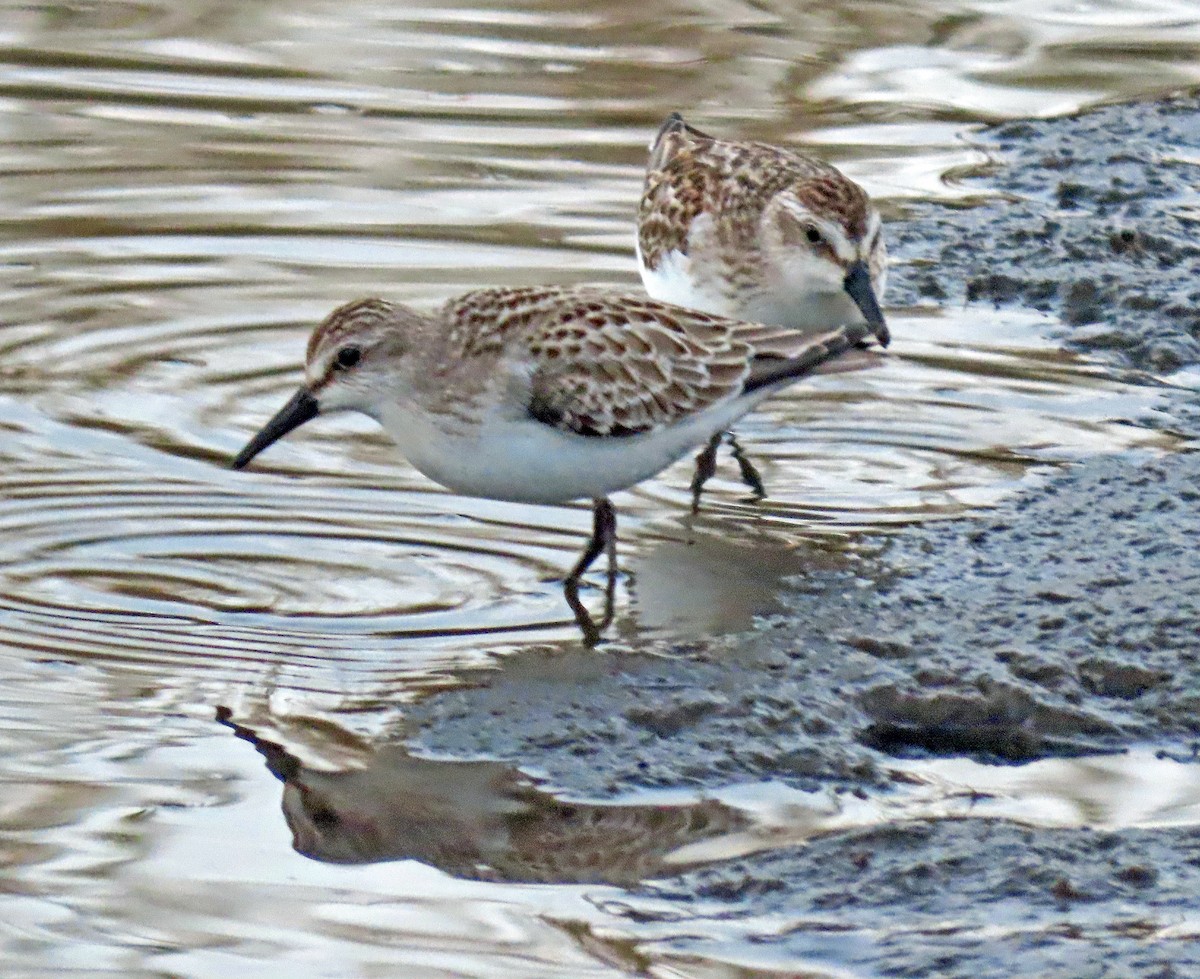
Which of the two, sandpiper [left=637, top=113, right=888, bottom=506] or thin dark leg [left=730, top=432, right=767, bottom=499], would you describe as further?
sandpiper [left=637, top=113, right=888, bottom=506]

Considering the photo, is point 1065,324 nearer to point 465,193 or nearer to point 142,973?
point 465,193

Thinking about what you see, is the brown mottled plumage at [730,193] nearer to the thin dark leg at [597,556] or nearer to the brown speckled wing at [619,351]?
the brown speckled wing at [619,351]

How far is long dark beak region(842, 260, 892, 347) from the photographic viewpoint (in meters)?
8.28

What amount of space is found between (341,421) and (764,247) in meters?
1.78

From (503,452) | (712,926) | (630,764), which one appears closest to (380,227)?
(503,452)

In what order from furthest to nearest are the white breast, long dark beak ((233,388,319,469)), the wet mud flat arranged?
the white breast, long dark beak ((233,388,319,469)), the wet mud flat

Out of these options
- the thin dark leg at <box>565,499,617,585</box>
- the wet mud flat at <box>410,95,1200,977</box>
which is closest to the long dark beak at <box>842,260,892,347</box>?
the wet mud flat at <box>410,95,1200,977</box>

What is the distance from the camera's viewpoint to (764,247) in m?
8.77

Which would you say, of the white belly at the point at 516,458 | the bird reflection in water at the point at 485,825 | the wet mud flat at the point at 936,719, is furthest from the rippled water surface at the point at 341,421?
the white belly at the point at 516,458

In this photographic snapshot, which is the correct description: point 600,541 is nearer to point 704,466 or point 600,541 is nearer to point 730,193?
point 704,466

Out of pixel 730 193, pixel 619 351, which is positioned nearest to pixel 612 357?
pixel 619 351

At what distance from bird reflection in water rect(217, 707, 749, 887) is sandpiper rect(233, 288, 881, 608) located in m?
1.37

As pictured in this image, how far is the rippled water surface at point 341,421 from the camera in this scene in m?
5.33

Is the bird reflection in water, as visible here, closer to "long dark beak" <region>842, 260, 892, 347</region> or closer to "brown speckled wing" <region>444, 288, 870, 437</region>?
"brown speckled wing" <region>444, 288, 870, 437</region>
